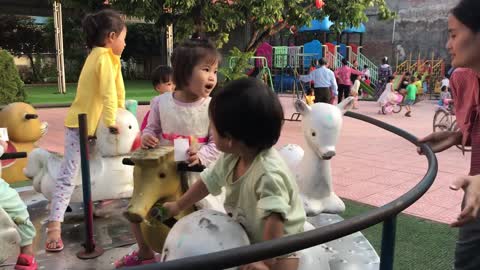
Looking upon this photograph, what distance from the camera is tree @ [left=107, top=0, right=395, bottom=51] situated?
6052 millimetres

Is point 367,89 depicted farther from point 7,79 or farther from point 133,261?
point 133,261

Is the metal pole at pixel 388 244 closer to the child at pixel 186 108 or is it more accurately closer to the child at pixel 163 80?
the child at pixel 186 108

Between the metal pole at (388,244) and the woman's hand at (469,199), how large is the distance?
19 cm

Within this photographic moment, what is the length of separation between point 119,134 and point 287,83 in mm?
15246

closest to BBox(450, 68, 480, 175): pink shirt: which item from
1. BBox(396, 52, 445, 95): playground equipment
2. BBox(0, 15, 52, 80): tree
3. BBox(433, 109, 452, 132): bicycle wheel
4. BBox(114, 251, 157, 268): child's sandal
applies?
BBox(114, 251, 157, 268): child's sandal

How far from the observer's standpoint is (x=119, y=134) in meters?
3.39

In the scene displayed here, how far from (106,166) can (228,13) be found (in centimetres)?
362

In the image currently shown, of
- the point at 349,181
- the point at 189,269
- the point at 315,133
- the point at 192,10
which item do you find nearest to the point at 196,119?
the point at 315,133

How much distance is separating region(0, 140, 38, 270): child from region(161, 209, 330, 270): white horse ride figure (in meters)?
1.19

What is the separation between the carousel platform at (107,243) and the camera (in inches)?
104

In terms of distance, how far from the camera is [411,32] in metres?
21.1

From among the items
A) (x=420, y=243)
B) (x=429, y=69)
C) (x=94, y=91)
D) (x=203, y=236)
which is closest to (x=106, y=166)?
(x=94, y=91)

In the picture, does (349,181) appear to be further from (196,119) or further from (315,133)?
(196,119)

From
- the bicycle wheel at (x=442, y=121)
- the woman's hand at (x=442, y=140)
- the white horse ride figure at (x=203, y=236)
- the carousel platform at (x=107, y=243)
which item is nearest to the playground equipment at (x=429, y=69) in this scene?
the bicycle wheel at (x=442, y=121)
